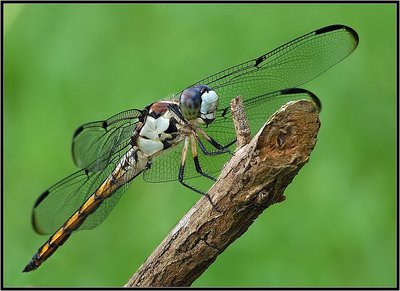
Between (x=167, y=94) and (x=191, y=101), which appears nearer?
(x=191, y=101)

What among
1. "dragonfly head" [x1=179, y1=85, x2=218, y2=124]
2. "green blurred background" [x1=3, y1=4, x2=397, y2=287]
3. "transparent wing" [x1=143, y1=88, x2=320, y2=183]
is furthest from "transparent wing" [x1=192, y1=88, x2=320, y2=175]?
"green blurred background" [x1=3, y1=4, x2=397, y2=287]

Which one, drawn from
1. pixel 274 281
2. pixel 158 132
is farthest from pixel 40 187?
pixel 158 132

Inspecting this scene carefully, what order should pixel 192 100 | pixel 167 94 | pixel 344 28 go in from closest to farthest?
pixel 192 100 → pixel 344 28 → pixel 167 94

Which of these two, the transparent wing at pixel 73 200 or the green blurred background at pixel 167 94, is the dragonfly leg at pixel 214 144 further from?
the green blurred background at pixel 167 94

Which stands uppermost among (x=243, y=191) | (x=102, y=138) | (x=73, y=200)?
(x=102, y=138)

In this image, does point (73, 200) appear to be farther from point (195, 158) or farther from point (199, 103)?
point (199, 103)

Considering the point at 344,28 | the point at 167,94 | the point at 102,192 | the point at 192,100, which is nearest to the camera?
the point at 192,100

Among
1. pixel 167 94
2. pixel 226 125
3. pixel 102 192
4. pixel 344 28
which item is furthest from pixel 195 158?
pixel 167 94
